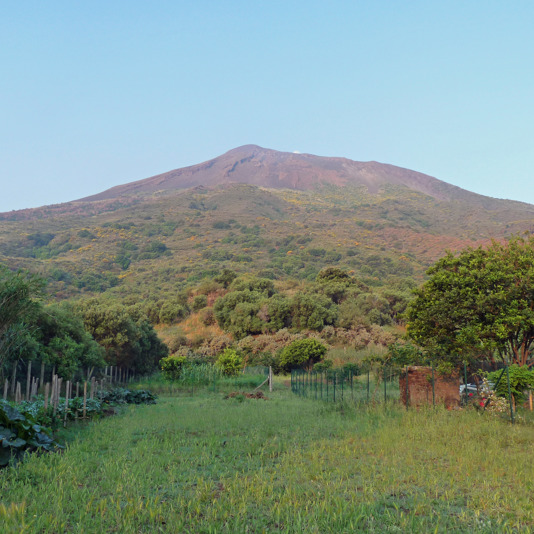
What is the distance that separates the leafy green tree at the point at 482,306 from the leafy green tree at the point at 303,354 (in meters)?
15.3

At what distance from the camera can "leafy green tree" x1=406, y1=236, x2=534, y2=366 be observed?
1648 centimetres

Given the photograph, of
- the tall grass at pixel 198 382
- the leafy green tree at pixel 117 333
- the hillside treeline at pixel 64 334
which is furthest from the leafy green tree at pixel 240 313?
the leafy green tree at pixel 117 333

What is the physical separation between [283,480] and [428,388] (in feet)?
30.1

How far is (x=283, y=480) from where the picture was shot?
20.4 ft

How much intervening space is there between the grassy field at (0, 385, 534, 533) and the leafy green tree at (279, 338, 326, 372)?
22.9 m

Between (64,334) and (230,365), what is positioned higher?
(64,334)

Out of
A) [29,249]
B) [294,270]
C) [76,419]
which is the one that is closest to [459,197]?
[294,270]

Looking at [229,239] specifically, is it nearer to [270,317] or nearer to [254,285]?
[254,285]

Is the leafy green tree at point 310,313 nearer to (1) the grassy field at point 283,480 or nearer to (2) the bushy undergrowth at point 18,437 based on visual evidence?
(1) the grassy field at point 283,480

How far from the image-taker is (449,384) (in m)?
13.8

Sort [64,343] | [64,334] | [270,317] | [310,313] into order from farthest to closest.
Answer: [270,317], [310,313], [64,334], [64,343]

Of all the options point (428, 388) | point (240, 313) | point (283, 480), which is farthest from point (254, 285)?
point (283, 480)

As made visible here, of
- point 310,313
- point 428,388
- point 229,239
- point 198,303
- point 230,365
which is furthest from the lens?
point 229,239

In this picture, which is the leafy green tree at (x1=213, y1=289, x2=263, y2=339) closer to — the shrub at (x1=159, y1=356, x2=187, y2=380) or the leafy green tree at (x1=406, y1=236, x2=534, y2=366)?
the shrub at (x1=159, y1=356, x2=187, y2=380)
